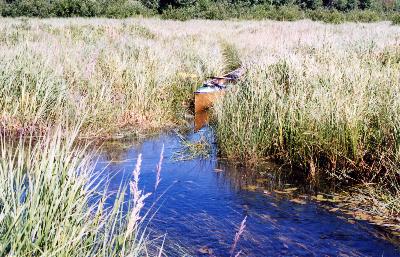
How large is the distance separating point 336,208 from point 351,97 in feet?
5.29

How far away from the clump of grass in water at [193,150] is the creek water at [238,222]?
0.52 meters

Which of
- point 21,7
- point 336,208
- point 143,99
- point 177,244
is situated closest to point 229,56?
point 143,99

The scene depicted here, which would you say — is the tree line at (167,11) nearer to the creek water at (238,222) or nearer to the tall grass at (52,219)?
the creek water at (238,222)

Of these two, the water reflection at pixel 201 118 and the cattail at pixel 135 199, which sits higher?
the cattail at pixel 135 199

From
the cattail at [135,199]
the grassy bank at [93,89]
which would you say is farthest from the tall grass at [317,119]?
the cattail at [135,199]

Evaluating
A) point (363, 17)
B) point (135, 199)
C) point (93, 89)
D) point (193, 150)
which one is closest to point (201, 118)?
point (93, 89)

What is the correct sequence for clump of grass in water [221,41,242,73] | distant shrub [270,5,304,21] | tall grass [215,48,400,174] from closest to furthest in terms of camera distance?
tall grass [215,48,400,174] < clump of grass in water [221,41,242,73] < distant shrub [270,5,304,21]

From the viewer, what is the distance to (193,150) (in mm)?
7215

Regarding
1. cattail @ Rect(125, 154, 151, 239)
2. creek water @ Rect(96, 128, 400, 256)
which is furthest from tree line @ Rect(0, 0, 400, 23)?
cattail @ Rect(125, 154, 151, 239)

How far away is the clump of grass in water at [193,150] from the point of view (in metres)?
7.05

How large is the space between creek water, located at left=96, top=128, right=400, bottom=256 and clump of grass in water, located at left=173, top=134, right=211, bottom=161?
1.70 feet

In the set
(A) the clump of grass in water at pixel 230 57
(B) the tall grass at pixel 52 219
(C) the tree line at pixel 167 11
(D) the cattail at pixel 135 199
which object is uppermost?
(C) the tree line at pixel 167 11

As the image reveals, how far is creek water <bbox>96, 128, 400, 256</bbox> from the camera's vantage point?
4281 millimetres

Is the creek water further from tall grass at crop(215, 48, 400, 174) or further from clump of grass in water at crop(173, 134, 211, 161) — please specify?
tall grass at crop(215, 48, 400, 174)
